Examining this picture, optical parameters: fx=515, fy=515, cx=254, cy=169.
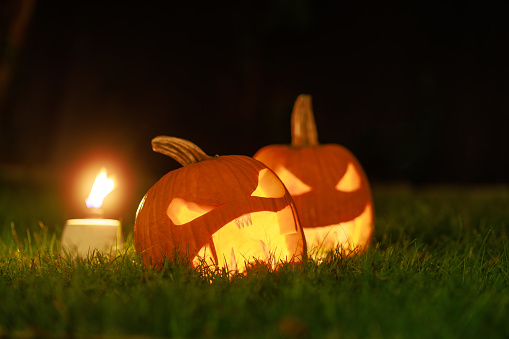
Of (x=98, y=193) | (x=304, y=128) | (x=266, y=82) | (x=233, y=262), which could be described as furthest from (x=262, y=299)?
(x=266, y=82)

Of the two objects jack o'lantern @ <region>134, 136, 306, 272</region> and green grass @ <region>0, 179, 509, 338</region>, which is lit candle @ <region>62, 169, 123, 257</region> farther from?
jack o'lantern @ <region>134, 136, 306, 272</region>

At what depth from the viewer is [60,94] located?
8781mm

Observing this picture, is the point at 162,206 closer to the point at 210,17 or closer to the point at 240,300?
the point at 240,300

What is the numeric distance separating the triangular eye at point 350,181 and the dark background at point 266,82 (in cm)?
460

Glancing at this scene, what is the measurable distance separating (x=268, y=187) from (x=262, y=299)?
78 centimetres

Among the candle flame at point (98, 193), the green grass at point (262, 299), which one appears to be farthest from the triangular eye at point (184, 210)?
the candle flame at point (98, 193)

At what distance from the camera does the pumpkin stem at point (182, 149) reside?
269 centimetres

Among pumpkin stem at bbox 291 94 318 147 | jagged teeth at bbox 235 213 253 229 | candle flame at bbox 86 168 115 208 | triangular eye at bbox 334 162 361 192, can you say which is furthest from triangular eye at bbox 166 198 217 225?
pumpkin stem at bbox 291 94 318 147

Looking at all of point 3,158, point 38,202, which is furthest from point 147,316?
point 3,158

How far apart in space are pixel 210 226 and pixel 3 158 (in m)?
8.27

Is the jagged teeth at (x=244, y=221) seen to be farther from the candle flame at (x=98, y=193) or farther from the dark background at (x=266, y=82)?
the dark background at (x=266, y=82)

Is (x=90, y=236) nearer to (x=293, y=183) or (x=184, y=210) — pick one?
(x=184, y=210)

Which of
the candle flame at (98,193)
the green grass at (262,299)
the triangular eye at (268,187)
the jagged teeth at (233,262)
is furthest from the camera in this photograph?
the candle flame at (98,193)

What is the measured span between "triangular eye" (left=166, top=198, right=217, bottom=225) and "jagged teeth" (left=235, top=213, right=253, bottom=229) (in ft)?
0.44
